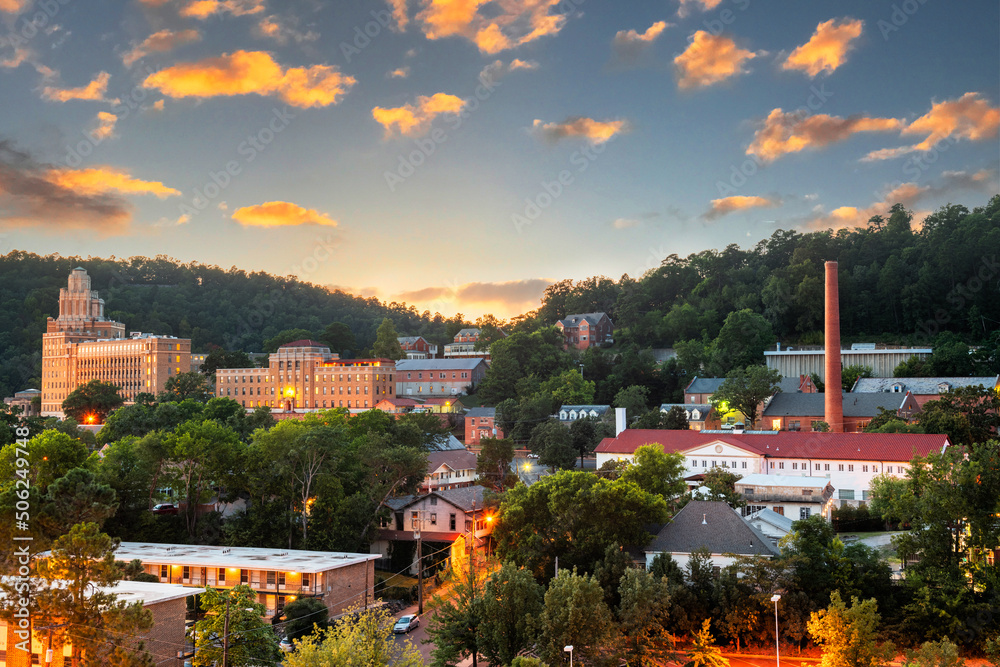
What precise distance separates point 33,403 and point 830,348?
13023cm

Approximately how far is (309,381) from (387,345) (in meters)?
24.2

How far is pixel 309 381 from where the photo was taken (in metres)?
123

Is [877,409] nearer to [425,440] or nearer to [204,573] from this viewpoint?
[425,440]

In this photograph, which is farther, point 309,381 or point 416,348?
point 416,348

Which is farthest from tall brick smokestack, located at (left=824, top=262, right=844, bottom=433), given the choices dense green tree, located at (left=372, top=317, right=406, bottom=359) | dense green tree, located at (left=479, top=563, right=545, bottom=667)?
dense green tree, located at (left=372, top=317, right=406, bottom=359)

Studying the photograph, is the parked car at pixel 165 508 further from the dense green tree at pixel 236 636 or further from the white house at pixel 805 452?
the white house at pixel 805 452

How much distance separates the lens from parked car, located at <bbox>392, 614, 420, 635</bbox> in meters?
37.2

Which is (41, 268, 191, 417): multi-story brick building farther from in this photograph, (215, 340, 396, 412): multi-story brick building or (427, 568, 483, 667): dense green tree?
(427, 568, 483, 667): dense green tree

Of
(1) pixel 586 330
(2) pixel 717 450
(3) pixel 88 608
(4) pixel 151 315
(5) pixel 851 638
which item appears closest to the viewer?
(3) pixel 88 608

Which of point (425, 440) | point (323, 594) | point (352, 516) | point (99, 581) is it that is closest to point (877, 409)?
point (425, 440)

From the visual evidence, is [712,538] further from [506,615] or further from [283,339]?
[283,339]

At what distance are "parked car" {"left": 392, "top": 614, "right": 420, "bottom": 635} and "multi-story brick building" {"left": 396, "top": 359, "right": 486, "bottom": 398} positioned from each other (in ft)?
276

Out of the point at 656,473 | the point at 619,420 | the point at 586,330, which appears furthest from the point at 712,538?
the point at 586,330

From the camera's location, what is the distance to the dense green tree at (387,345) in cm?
14312
